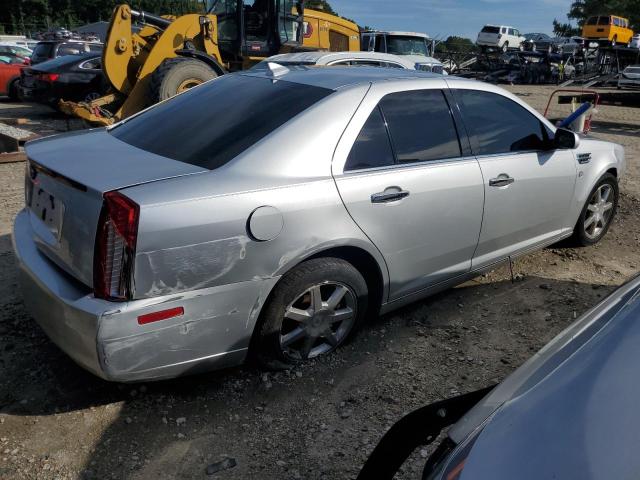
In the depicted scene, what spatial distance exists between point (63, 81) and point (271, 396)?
1015 centimetres

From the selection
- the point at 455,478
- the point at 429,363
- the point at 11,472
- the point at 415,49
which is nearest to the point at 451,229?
the point at 429,363

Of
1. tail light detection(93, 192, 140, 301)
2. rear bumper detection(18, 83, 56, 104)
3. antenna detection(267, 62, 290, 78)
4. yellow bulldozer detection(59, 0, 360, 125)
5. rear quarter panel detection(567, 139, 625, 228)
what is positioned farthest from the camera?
rear bumper detection(18, 83, 56, 104)

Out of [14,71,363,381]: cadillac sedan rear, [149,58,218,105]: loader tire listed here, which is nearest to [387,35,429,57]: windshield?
[149,58,218,105]: loader tire

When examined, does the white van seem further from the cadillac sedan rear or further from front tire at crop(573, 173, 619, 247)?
the cadillac sedan rear

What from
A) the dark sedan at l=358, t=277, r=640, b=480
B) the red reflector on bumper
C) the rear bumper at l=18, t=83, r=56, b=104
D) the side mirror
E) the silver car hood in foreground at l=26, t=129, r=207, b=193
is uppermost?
the rear bumper at l=18, t=83, r=56, b=104

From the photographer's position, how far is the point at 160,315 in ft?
7.86

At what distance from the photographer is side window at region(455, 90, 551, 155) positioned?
12.1 ft

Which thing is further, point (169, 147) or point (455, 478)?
point (169, 147)

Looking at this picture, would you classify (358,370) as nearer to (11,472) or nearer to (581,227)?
(11,472)

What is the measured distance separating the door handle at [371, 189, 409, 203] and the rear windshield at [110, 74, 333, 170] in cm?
60

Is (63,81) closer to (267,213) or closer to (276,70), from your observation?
(276,70)

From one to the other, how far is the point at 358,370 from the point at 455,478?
185cm

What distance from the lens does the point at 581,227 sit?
483cm

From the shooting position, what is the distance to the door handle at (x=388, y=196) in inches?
118
